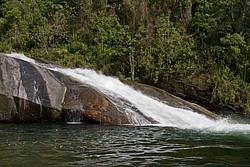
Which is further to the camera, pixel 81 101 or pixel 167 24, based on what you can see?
pixel 167 24

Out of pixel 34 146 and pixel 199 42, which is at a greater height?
pixel 199 42

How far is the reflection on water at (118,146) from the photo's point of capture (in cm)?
639

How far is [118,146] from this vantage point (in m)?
7.90

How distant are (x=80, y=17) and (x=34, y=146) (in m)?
17.1

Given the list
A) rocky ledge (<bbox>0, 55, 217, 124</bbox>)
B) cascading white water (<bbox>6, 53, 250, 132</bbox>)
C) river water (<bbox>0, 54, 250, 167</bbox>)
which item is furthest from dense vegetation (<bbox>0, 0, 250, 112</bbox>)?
rocky ledge (<bbox>0, 55, 217, 124</bbox>)

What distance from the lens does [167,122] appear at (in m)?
12.7

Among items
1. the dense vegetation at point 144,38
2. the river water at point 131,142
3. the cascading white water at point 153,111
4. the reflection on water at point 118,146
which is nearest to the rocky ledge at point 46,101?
the river water at point 131,142

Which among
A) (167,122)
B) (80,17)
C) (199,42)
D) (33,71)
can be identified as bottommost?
(167,122)

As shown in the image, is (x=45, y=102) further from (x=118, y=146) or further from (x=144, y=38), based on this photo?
(x=144, y=38)

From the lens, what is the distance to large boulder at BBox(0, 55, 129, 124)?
12164mm

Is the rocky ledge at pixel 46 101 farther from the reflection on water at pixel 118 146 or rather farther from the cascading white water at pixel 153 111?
the reflection on water at pixel 118 146

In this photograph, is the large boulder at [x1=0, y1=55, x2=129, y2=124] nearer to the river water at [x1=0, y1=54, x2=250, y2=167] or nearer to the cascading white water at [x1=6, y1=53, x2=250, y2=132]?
the river water at [x1=0, y1=54, x2=250, y2=167]

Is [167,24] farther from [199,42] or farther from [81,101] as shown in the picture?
[81,101]

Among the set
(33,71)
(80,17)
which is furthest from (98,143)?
(80,17)
